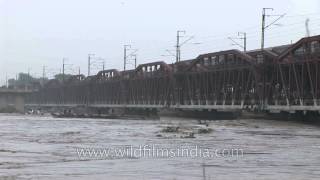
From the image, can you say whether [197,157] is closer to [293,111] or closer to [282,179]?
[282,179]

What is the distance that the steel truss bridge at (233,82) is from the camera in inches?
3273

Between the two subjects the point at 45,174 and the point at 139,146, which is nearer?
the point at 45,174

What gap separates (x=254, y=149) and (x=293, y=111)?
178 feet

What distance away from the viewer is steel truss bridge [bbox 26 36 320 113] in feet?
273

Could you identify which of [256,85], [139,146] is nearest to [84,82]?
[256,85]

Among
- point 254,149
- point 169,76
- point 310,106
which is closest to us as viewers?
point 254,149

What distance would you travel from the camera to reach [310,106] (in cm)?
7950

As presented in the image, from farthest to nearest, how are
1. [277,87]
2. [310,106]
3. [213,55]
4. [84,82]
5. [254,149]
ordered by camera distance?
[84,82]
[213,55]
[277,87]
[310,106]
[254,149]

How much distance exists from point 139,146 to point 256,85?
6478 cm

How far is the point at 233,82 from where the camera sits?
106 meters

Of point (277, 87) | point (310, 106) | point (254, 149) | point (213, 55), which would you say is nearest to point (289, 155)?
point (254, 149)

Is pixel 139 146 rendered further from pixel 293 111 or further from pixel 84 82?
pixel 84 82

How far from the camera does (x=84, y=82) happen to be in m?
198

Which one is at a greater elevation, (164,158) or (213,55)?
(213,55)
